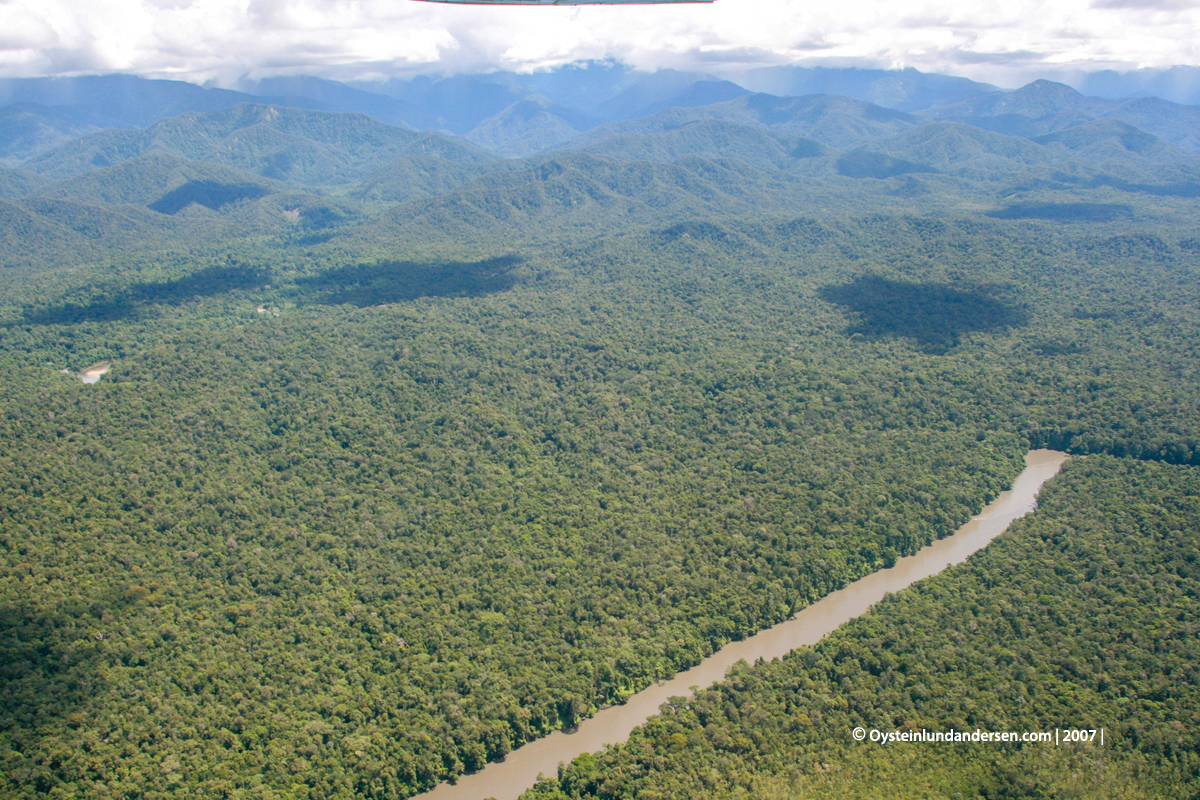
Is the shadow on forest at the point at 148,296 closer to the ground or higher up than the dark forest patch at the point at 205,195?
closer to the ground

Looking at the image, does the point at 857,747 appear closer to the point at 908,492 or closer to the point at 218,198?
A: the point at 908,492

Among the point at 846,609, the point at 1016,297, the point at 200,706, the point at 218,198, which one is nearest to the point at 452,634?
the point at 200,706

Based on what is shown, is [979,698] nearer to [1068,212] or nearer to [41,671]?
[41,671]

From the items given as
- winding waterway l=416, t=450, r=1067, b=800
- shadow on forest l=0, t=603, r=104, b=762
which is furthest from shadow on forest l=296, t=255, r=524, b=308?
winding waterway l=416, t=450, r=1067, b=800

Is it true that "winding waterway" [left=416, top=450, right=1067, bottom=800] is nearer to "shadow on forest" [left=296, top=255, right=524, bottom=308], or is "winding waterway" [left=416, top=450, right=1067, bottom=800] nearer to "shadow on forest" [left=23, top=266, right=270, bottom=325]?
"shadow on forest" [left=296, top=255, right=524, bottom=308]

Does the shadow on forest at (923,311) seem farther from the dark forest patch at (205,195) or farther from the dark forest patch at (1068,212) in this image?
the dark forest patch at (205,195)

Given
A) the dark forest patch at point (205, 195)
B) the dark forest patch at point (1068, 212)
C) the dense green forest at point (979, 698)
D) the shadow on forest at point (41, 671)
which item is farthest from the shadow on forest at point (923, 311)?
the dark forest patch at point (205, 195)
